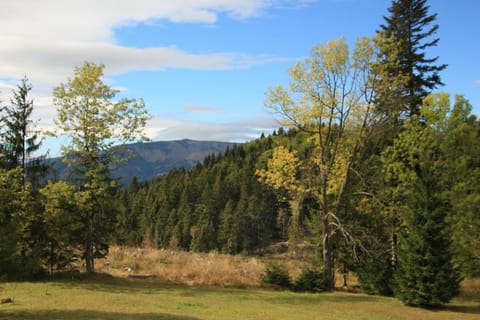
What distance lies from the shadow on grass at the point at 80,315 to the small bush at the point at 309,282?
1149cm

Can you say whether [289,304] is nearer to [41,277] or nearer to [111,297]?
[111,297]

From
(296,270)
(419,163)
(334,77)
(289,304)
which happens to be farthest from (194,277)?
(419,163)

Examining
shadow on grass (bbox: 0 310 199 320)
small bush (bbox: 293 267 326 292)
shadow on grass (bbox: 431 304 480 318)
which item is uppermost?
shadow on grass (bbox: 0 310 199 320)

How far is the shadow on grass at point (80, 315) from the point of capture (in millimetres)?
11617

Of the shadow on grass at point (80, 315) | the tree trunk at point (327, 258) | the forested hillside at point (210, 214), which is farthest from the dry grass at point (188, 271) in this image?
the forested hillside at point (210, 214)

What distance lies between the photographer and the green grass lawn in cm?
1295

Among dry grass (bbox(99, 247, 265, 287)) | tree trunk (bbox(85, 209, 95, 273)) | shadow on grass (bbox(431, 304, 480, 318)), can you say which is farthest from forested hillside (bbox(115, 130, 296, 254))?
shadow on grass (bbox(431, 304, 480, 318))

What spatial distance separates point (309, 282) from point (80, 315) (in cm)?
1387

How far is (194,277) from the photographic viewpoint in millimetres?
23094

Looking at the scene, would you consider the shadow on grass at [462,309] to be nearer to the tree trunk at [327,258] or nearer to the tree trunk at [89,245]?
the tree trunk at [327,258]

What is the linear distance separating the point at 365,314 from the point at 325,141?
10.5 metres

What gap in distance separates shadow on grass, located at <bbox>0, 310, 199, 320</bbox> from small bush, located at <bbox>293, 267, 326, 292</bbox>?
452 inches

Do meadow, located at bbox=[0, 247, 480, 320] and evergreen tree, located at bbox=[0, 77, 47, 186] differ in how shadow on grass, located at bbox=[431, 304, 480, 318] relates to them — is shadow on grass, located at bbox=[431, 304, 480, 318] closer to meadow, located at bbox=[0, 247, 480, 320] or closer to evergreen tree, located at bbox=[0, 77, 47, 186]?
meadow, located at bbox=[0, 247, 480, 320]

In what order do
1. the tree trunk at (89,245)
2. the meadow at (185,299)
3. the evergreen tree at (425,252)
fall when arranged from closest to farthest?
the meadow at (185,299)
the evergreen tree at (425,252)
the tree trunk at (89,245)
